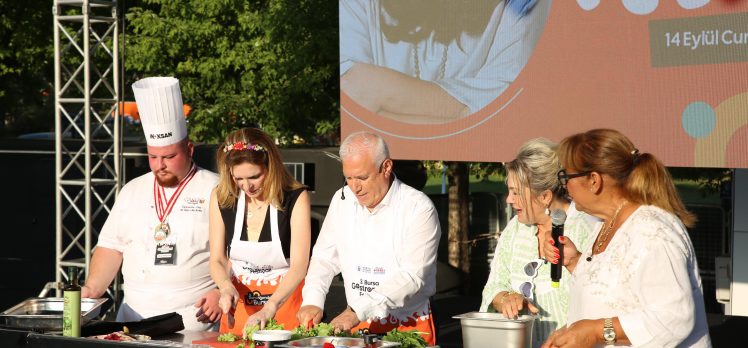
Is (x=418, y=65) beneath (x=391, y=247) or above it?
above

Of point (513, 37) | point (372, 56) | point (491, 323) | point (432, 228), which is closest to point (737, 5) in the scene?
point (513, 37)

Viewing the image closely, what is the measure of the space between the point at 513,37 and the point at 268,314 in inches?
135

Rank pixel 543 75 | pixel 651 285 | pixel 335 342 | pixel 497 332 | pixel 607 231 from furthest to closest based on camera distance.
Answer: pixel 543 75 → pixel 335 342 → pixel 497 332 → pixel 607 231 → pixel 651 285

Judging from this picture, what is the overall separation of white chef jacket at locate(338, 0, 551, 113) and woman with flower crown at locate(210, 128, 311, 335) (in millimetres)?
2966

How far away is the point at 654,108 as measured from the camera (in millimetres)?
5711

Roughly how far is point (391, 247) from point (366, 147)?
34cm

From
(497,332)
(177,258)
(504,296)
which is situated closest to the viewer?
(497,332)

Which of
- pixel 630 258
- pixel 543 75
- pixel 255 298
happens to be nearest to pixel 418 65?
pixel 543 75

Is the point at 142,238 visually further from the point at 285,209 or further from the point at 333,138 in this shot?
the point at 333,138

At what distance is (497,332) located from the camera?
269 cm

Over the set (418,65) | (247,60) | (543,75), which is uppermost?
(247,60)

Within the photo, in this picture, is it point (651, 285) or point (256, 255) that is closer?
point (651, 285)

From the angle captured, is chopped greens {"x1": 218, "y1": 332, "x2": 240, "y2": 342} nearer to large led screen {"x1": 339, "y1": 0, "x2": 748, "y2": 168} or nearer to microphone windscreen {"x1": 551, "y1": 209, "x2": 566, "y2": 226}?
microphone windscreen {"x1": 551, "y1": 209, "x2": 566, "y2": 226}

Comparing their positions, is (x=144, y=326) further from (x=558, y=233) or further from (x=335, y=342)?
(x=558, y=233)
